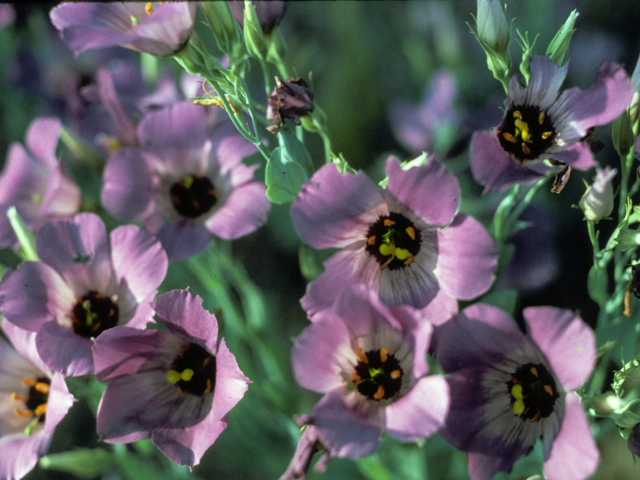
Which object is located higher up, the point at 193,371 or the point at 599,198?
the point at 599,198

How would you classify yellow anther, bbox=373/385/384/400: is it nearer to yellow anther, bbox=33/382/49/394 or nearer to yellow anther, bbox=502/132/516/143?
yellow anther, bbox=502/132/516/143

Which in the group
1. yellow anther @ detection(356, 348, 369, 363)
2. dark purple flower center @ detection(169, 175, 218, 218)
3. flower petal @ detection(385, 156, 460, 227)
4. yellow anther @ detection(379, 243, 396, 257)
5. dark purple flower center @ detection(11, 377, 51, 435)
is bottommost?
dark purple flower center @ detection(11, 377, 51, 435)

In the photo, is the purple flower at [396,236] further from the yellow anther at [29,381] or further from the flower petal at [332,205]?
the yellow anther at [29,381]

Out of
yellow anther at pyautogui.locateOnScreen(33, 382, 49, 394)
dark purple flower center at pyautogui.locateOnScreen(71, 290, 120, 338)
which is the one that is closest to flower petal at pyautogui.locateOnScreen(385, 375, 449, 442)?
dark purple flower center at pyautogui.locateOnScreen(71, 290, 120, 338)

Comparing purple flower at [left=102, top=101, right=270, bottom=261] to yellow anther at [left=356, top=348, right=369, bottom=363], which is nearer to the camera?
yellow anther at [left=356, top=348, right=369, bottom=363]

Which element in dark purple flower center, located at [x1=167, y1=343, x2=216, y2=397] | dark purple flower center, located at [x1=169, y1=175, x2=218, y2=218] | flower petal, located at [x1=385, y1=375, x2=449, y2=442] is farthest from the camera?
dark purple flower center, located at [x1=169, y1=175, x2=218, y2=218]

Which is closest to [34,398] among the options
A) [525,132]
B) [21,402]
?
[21,402]

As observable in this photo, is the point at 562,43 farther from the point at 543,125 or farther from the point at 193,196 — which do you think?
the point at 193,196
